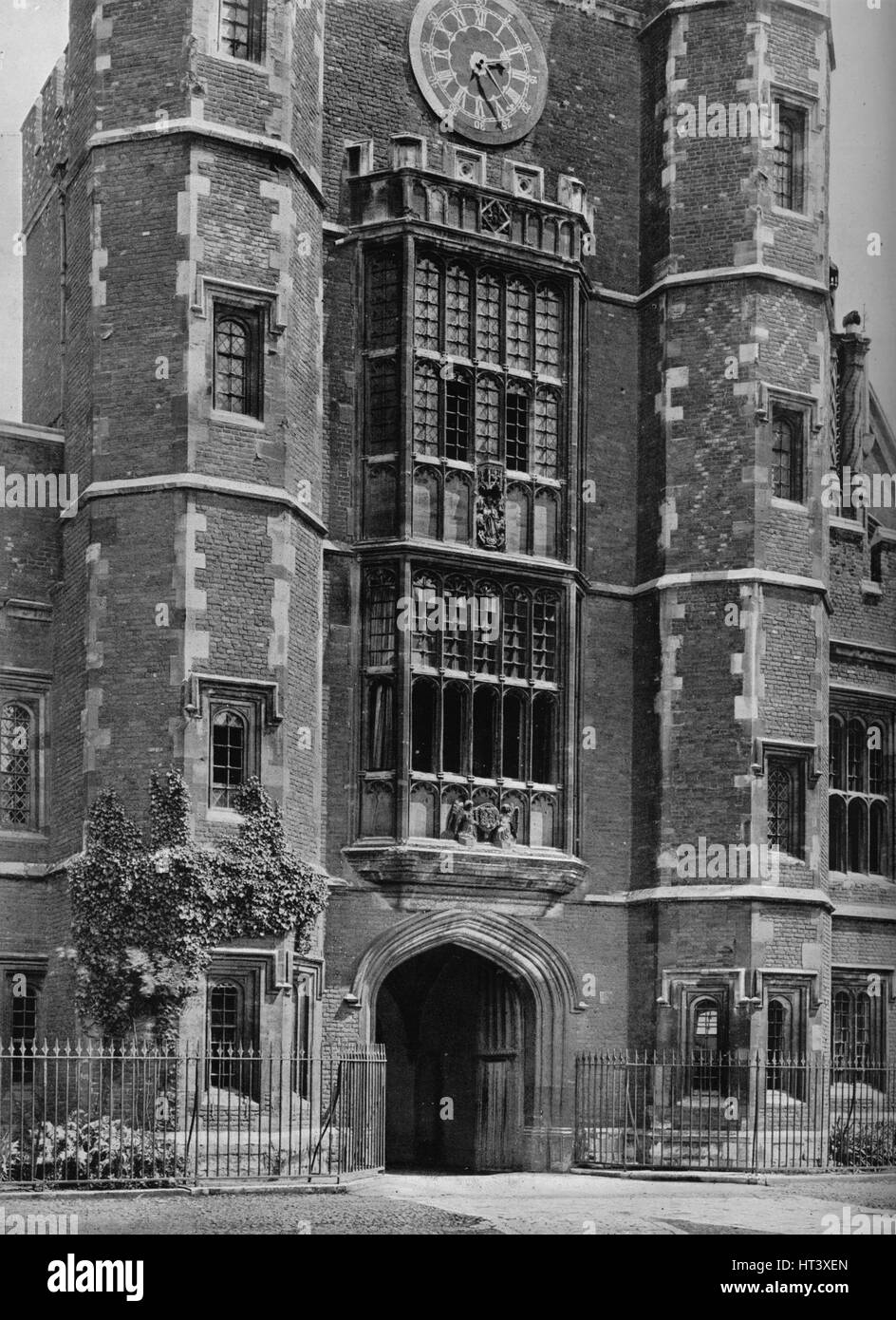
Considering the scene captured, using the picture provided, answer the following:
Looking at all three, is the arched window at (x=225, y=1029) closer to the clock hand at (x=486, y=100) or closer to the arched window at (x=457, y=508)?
the arched window at (x=457, y=508)

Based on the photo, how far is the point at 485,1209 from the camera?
24094 mm

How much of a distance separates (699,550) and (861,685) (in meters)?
3.82

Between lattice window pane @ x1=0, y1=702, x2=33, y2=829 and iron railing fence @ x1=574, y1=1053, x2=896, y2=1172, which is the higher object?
lattice window pane @ x1=0, y1=702, x2=33, y2=829

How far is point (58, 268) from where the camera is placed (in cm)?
3059

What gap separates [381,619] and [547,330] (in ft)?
15.4

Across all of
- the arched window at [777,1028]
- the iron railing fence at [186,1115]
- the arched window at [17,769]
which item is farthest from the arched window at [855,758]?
the arched window at [17,769]

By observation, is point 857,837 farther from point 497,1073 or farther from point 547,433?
point 547,433

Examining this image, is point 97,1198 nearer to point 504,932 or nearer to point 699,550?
point 504,932

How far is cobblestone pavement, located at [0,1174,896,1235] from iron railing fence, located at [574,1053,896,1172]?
3.24ft

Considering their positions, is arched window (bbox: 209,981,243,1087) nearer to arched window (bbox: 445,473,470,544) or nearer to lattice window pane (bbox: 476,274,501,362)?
arched window (bbox: 445,473,470,544)

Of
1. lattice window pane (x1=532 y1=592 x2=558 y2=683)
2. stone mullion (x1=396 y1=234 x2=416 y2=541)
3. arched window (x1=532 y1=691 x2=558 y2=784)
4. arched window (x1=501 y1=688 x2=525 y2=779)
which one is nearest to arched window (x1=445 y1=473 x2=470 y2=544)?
stone mullion (x1=396 y1=234 x2=416 y2=541)

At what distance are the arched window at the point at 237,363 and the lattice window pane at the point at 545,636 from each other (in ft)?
16.4

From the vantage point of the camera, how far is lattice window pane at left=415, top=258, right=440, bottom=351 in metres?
29.6
